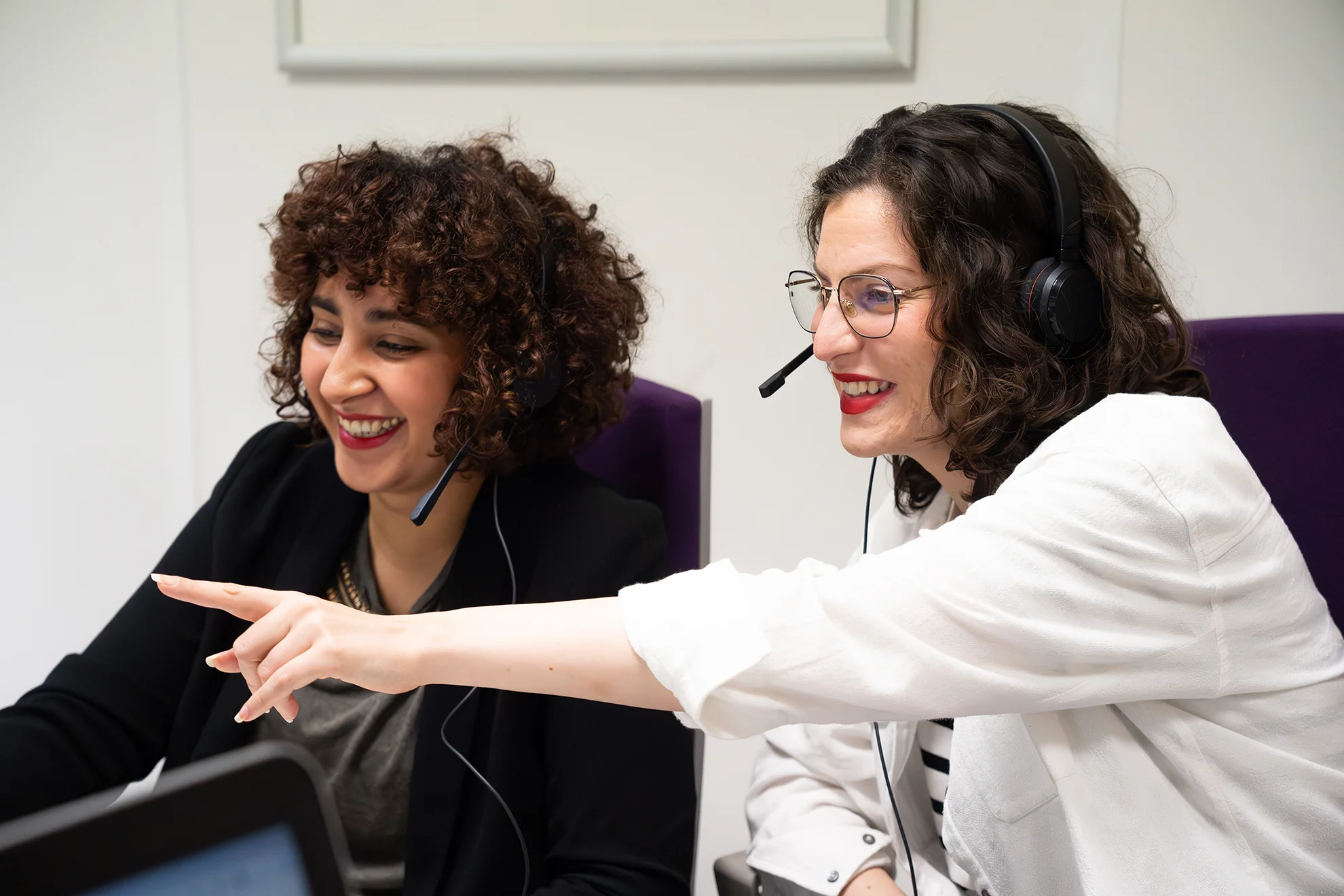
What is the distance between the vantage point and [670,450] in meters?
1.25

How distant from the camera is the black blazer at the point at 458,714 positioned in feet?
3.48

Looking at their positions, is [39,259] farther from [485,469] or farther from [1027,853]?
[1027,853]

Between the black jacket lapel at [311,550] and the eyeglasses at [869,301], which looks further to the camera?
the black jacket lapel at [311,550]

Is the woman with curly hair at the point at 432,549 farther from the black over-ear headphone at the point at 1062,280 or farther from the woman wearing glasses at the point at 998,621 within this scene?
the black over-ear headphone at the point at 1062,280

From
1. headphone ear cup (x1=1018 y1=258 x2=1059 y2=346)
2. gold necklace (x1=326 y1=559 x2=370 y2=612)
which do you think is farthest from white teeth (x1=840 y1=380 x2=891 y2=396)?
gold necklace (x1=326 y1=559 x2=370 y2=612)

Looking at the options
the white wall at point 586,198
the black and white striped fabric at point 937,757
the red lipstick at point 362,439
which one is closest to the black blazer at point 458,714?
the red lipstick at point 362,439

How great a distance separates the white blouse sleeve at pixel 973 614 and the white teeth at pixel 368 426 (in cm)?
51

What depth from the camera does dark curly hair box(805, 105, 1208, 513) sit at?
3.12 feet

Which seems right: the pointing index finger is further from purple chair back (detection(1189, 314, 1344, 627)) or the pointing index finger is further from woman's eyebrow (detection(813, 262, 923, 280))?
purple chair back (detection(1189, 314, 1344, 627))

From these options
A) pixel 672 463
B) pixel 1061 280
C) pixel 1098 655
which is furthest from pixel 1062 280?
pixel 672 463

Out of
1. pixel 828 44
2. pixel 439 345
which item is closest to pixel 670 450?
pixel 439 345

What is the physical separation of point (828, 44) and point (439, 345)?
33.2 inches

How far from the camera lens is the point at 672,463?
1243mm

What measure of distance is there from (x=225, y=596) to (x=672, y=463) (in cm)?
61
